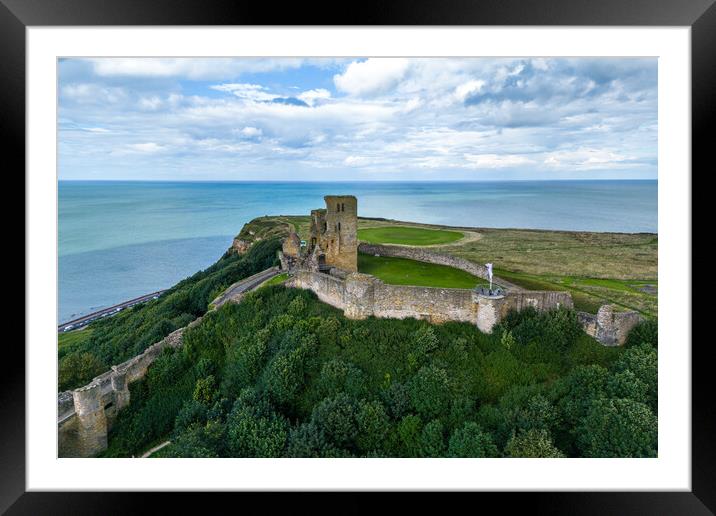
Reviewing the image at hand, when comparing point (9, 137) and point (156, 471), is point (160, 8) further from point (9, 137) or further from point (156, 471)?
point (156, 471)

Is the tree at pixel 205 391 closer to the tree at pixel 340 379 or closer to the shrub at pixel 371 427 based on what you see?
the tree at pixel 340 379

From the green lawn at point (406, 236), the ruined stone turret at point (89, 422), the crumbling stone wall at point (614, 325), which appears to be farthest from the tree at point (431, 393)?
the green lawn at point (406, 236)

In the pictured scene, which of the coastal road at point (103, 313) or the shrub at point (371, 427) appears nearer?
the shrub at point (371, 427)

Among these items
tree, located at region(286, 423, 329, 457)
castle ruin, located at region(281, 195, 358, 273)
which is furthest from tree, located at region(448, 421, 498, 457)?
castle ruin, located at region(281, 195, 358, 273)

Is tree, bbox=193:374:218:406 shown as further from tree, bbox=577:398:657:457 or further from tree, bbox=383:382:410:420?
tree, bbox=577:398:657:457

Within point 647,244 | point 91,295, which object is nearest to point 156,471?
point 91,295

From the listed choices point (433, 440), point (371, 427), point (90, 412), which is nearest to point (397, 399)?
point (371, 427)
